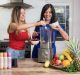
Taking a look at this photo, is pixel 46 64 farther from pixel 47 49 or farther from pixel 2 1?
pixel 2 1

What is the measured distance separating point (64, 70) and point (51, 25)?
2.46 ft

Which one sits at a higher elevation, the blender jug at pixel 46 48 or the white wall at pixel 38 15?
the white wall at pixel 38 15

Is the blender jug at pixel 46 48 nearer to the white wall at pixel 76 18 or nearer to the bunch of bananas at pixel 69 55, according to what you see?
the bunch of bananas at pixel 69 55

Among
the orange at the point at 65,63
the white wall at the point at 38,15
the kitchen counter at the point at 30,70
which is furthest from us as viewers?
the white wall at the point at 38,15

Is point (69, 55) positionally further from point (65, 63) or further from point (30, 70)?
point (30, 70)

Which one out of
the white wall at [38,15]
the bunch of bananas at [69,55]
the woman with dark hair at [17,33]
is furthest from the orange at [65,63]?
the white wall at [38,15]

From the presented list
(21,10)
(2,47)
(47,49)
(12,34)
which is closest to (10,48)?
(12,34)

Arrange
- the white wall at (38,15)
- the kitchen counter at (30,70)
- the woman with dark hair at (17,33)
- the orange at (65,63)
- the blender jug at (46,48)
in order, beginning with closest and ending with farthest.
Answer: the kitchen counter at (30,70) → the orange at (65,63) → the blender jug at (46,48) → the woman with dark hair at (17,33) → the white wall at (38,15)

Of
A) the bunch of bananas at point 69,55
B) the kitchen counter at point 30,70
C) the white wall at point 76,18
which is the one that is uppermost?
the white wall at point 76,18

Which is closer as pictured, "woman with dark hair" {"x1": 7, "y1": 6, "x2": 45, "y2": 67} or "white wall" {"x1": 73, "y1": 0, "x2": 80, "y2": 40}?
"woman with dark hair" {"x1": 7, "y1": 6, "x2": 45, "y2": 67}

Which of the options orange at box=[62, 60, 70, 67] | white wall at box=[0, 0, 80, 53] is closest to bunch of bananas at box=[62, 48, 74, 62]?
orange at box=[62, 60, 70, 67]

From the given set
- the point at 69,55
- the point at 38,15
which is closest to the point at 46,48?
the point at 69,55

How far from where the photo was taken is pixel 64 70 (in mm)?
2221

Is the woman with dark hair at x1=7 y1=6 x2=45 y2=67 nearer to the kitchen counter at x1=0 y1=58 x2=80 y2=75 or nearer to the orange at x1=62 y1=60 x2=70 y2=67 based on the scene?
the kitchen counter at x1=0 y1=58 x2=80 y2=75
